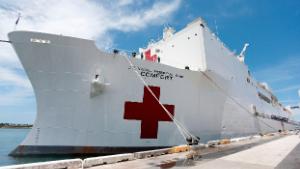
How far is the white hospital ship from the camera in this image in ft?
19.8

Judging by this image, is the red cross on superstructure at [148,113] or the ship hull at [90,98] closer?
the ship hull at [90,98]

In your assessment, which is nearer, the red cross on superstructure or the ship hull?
the ship hull

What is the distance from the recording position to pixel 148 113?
23.3ft

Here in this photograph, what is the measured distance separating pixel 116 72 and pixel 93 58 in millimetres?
734

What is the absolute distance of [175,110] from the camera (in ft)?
25.2

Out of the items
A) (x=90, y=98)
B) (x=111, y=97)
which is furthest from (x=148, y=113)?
(x=90, y=98)

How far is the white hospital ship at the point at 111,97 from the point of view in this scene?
603cm

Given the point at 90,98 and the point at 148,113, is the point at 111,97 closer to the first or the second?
the point at 90,98

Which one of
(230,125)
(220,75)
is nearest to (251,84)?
(230,125)

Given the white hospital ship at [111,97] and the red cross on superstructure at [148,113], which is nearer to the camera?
the white hospital ship at [111,97]

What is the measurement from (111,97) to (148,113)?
124 centimetres

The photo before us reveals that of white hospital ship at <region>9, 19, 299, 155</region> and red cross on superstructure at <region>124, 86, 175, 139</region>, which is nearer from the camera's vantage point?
white hospital ship at <region>9, 19, 299, 155</region>

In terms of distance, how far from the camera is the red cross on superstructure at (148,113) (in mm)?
6848

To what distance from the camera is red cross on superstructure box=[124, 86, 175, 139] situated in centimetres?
685
